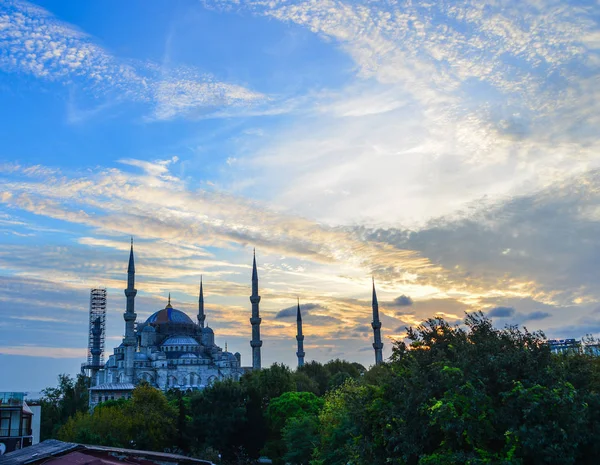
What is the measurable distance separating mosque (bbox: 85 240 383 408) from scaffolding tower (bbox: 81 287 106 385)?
2.09ft

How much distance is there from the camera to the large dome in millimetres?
93312

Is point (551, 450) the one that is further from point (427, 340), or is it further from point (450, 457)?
point (427, 340)

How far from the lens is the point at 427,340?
21.9m

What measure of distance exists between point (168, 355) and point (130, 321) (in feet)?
46.3

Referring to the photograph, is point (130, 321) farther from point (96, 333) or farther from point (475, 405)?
point (475, 405)

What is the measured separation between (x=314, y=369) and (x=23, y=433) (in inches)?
1922

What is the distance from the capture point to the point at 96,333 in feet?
317

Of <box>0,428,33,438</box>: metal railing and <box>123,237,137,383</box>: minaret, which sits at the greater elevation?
<box>123,237,137,383</box>: minaret

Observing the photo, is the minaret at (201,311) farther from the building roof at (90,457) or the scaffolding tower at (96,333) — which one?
the building roof at (90,457)

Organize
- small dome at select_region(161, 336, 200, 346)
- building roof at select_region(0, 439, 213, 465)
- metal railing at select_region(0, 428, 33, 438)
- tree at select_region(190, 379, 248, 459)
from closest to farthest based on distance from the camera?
building roof at select_region(0, 439, 213, 465) < metal railing at select_region(0, 428, 33, 438) < tree at select_region(190, 379, 248, 459) < small dome at select_region(161, 336, 200, 346)

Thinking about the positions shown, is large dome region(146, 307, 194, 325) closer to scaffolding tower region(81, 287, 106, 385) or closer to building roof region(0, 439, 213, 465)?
scaffolding tower region(81, 287, 106, 385)

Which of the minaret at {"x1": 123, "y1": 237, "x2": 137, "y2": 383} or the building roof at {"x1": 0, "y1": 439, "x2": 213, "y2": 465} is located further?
the minaret at {"x1": 123, "y1": 237, "x2": 137, "y2": 383}

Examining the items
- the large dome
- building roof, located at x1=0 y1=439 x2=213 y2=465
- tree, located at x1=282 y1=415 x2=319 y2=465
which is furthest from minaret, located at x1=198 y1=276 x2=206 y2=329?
building roof, located at x1=0 y1=439 x2=213 y2=465

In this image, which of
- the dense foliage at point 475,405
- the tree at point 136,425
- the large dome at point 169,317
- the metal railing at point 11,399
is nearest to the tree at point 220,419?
the tree at point 136,425
